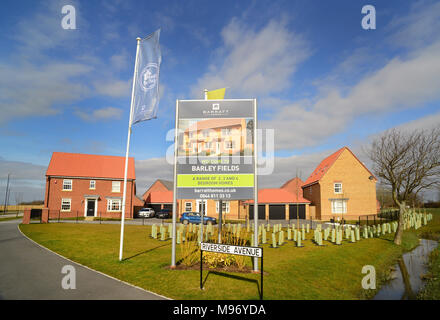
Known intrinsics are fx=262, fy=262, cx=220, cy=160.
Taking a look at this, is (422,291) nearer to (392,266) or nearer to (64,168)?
(392,266)

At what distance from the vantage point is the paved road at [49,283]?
21.6 feet

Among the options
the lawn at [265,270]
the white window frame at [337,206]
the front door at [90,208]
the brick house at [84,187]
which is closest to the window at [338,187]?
the white window frame at [337,206]

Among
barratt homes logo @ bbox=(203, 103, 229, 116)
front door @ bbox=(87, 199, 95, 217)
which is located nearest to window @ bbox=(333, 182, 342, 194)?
barratt homes logo @ bbox=(203, 103, 229, 116)

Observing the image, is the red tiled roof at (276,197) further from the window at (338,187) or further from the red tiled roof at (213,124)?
the red tiled roof at (213,124)

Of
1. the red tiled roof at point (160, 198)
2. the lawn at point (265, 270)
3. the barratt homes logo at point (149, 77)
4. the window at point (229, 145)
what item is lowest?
the lawn at point (265, 270)

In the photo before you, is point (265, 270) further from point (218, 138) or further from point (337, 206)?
point (337, 206)

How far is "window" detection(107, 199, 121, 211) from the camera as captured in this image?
37.0 m

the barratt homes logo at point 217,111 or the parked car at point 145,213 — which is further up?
the barratt homes logo at point 217,111

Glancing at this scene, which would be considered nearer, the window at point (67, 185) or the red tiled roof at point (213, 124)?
the red tiled roof at point (213, 124)

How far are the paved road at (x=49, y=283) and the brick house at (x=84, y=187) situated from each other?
26194 mm

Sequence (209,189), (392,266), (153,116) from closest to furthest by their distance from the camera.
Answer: (209,189)
(153,116)
(392,266)
